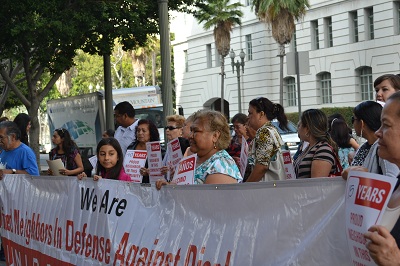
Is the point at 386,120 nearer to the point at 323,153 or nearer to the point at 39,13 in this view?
the point at 323,153

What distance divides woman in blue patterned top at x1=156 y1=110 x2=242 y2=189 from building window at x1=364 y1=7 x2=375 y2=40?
38.5 meters

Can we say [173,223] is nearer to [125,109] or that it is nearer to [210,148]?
[210,148]

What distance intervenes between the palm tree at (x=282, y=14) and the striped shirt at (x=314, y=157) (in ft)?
126

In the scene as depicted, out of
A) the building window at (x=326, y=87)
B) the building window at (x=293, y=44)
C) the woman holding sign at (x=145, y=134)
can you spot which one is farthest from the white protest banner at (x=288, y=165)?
the building window at (x=293, y=44)

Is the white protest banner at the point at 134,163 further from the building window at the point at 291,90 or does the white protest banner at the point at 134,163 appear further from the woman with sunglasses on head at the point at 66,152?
the building window at the point at 291,90

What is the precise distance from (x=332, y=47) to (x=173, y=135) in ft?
122

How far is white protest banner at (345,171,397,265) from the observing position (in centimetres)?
328

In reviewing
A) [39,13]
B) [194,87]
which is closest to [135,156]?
[39,13]

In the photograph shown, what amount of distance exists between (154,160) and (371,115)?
3.81 m

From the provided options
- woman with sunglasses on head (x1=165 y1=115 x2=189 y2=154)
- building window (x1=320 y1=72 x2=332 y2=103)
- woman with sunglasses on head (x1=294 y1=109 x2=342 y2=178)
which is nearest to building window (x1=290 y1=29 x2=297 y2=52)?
building window (x1=320 y1=72 x2=332 y2=103)

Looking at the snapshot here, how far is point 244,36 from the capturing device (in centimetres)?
5375

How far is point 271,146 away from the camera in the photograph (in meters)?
7.71

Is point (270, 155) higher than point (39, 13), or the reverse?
point (39, 13)

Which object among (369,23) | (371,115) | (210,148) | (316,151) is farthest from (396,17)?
(371,115)
